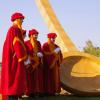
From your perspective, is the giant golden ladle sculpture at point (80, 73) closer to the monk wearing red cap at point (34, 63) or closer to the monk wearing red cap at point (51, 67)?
the monk wearing red cap at point (51, 67)

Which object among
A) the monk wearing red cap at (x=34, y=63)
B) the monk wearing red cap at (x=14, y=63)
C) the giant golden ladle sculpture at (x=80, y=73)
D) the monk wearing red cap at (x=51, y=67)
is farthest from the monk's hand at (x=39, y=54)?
the monk wearing red cap at (x=14, y=63)

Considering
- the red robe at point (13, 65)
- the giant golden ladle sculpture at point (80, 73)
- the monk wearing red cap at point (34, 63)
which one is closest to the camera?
the red robe at point (13, 65)

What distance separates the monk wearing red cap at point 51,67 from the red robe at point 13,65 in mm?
1620

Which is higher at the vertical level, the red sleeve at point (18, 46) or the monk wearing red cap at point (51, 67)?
the red sleeve at point (18, 46)

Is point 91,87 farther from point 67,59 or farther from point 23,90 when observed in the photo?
point 23,90

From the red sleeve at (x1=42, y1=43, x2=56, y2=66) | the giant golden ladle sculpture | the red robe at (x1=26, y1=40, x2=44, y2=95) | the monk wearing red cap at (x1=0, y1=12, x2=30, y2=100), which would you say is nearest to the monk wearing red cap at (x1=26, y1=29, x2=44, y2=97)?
the red robe at (x1=26, y1=40, x2=44, y2=95)

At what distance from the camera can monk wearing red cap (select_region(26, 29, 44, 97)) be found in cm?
695

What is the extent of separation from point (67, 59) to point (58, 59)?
0.61 m

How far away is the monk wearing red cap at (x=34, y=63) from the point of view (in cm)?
695

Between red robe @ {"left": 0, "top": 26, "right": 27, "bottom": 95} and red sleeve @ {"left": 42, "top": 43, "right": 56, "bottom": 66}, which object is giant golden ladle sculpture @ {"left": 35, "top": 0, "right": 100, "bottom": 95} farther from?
red robe @ {"left": 0, "top": 26, "right": 27, "bottom": 95}

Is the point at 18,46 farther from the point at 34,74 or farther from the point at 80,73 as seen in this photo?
the point at 80,73

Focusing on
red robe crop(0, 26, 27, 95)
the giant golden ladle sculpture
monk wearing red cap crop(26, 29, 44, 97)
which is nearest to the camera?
red robe crop(0, 26, 27, 95)

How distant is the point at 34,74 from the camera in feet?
23.1

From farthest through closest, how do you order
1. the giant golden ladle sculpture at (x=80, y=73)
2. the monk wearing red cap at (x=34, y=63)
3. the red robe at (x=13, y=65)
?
the giant golden ladle sculpture at (x=80, y=73) → the monk wearing red cap at (x=34, y=63) → the red robe at (x=13, y=65)
